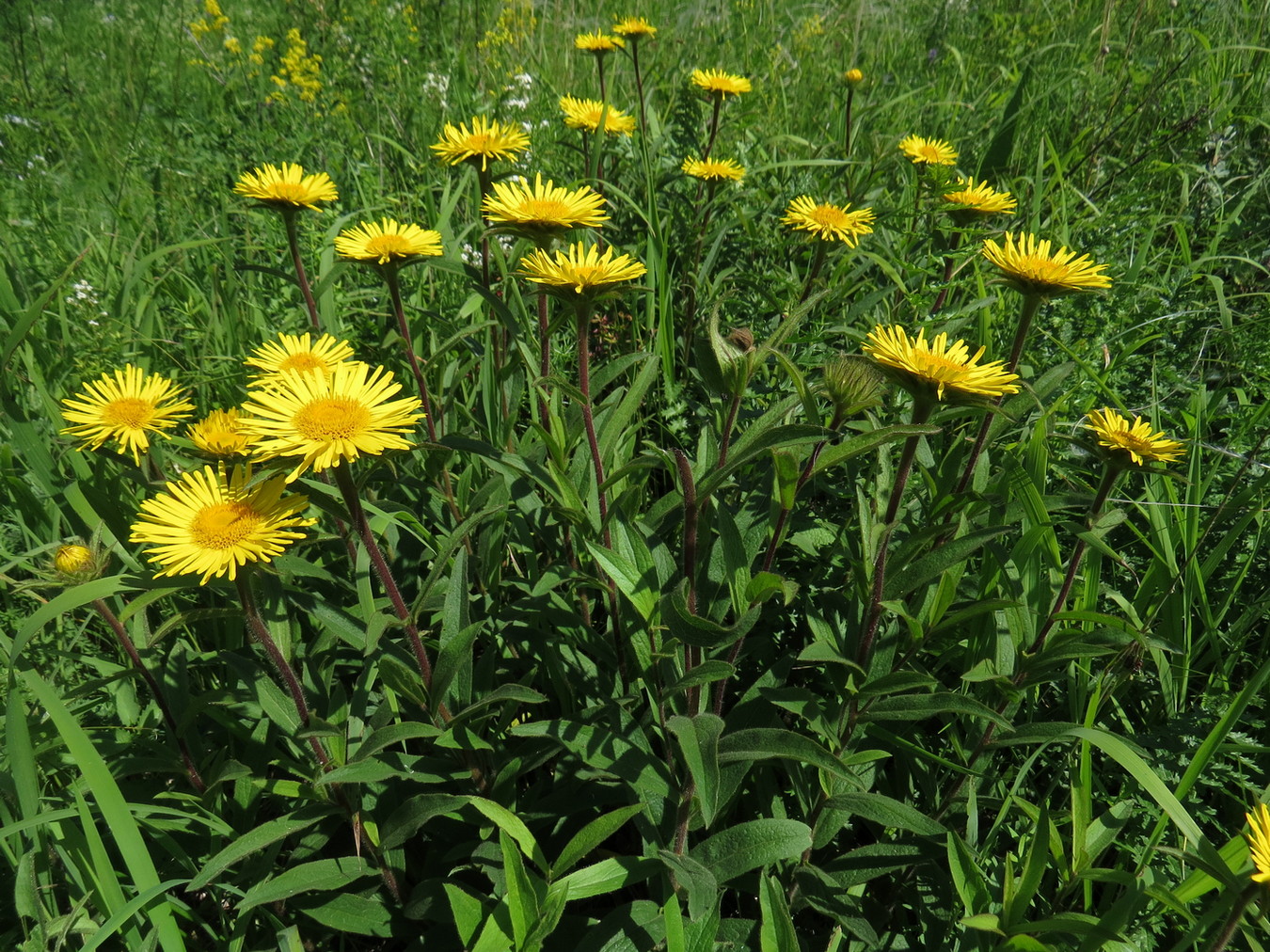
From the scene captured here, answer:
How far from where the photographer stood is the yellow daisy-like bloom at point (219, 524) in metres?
1.06

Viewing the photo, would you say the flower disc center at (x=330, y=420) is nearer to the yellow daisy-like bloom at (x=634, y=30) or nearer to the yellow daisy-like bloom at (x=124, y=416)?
the yellow daisy-like bloom at (x=124, y=416)

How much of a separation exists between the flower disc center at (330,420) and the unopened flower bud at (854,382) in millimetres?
652

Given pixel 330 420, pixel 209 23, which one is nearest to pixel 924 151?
pixel 330 420

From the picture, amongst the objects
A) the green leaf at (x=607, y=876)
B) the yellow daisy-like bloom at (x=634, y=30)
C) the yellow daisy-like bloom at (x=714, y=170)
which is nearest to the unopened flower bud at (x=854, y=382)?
the green leaf at (x=607, y=876)

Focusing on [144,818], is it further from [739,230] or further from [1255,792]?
[739,230]

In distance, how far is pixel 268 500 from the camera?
1135 millimetres

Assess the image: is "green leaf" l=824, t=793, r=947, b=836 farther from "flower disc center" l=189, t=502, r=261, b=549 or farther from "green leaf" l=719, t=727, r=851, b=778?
"flower disc center" l=189, t=502, r=261, b=549

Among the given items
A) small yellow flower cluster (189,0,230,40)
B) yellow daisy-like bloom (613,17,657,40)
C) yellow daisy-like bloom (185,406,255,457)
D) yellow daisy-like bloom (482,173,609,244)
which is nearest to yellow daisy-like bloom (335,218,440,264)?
yellow daisy-like bloom (482,173,609,244)

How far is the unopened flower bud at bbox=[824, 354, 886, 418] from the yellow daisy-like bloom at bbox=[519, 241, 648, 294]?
1.06ft

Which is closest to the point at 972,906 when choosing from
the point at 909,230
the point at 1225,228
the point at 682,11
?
the point at 909,230

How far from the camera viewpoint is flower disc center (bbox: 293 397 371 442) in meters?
1.04

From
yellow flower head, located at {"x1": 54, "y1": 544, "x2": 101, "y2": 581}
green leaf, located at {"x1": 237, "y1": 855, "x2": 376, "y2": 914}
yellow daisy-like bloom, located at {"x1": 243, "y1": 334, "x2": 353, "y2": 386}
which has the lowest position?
green leaf, located at {"x1": 237, "y1": 855, "x2": 376, "y2": 914}

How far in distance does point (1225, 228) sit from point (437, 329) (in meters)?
2.38

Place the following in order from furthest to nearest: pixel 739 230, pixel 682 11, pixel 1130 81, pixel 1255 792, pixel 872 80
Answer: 1. pixel 682 11
2. pixel 872 80
3. pixel 1130 81
4. pixel 739 230
5. pixel 1255 792
